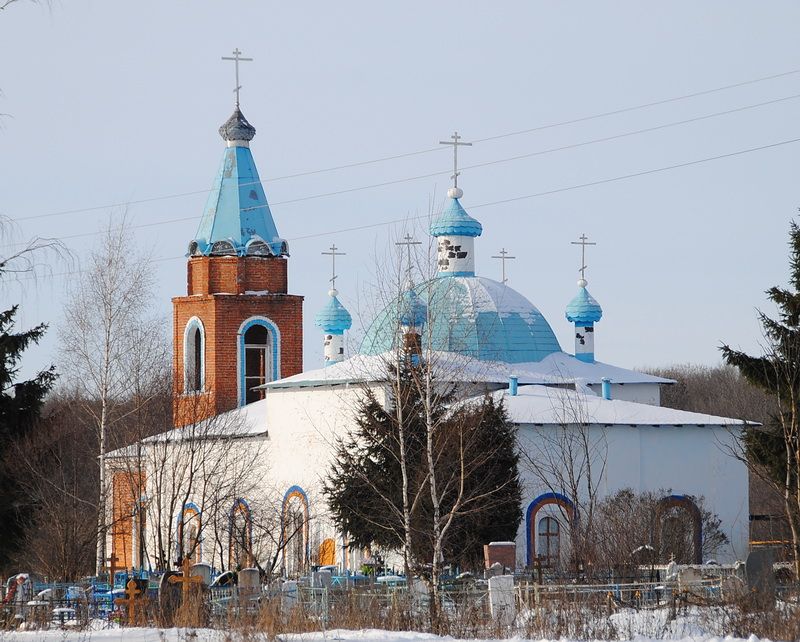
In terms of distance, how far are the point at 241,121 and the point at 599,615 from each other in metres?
27.6

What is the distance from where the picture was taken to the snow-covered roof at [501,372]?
107 ft

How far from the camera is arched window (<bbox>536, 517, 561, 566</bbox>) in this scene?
33125 mm

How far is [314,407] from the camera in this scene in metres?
36.2

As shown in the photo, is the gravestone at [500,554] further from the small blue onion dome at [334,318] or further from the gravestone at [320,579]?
the small blue onion dome at [334,318]

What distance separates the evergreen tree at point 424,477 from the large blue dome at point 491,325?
5.31 meters

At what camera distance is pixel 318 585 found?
1000 inches

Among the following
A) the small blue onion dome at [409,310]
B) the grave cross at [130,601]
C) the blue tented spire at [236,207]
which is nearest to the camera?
the grave cross at [130,601]

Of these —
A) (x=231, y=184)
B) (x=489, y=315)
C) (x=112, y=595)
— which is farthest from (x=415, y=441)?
(x=231, y=184)

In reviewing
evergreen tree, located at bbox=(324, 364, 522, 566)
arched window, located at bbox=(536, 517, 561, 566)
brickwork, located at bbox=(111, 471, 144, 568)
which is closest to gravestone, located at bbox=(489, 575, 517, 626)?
evergreen tree, located at bbox=(324, 364, 522, 566)

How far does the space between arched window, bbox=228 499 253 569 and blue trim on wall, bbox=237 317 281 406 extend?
7.37 meters

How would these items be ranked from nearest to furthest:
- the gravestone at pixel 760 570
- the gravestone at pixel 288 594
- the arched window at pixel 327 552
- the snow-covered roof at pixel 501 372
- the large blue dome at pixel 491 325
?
1. the gravestone at pixel 760 570
2. the gravestone at pixel 288 594
3. the snow-covered roof at pixel 501 372
4. the arched window at pixel 327 552
5. the large blue dome at pixel 491 325

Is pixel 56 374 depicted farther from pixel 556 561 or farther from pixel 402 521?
pixel 556 561

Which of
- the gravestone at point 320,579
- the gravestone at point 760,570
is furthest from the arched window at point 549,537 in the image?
the gravestone at point 760,570

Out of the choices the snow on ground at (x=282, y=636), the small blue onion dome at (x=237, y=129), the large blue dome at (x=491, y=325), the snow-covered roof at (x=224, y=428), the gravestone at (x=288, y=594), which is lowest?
the snow on ground at (x=282, y=636)
